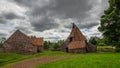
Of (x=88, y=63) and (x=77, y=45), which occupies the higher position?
(x=77, y=45)

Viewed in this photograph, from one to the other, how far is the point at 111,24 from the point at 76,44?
1969 cm

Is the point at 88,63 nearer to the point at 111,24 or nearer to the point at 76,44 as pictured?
the point at 111,24

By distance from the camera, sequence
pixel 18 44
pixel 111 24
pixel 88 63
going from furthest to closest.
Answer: pixel 18 44
pixel 111 24
pixel 88 63

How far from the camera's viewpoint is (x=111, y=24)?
5103cm

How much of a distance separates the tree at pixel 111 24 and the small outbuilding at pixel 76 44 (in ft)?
51.1

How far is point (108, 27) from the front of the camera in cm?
5128

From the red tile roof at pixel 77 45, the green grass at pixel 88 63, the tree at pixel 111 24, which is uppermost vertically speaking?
the tree at pixel 111 24

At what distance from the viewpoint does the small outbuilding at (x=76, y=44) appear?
6624 cm

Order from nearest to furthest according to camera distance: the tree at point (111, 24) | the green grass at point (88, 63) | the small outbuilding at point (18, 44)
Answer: the green grass at point (88, 63) → the tree at point (111, 24) → the small outbuilding at point (18, 44)

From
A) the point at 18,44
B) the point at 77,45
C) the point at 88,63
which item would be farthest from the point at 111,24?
the point at 18,44

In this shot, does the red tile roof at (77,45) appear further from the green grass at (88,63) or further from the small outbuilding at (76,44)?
the green grass at (88,63)

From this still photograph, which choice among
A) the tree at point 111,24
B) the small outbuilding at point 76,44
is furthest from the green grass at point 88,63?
the small outbuilding at point 76,44

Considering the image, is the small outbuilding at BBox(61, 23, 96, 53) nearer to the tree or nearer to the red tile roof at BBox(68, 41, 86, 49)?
the red tile roof at BBox(68, 41, 86, 49)

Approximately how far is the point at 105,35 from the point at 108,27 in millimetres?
2381
